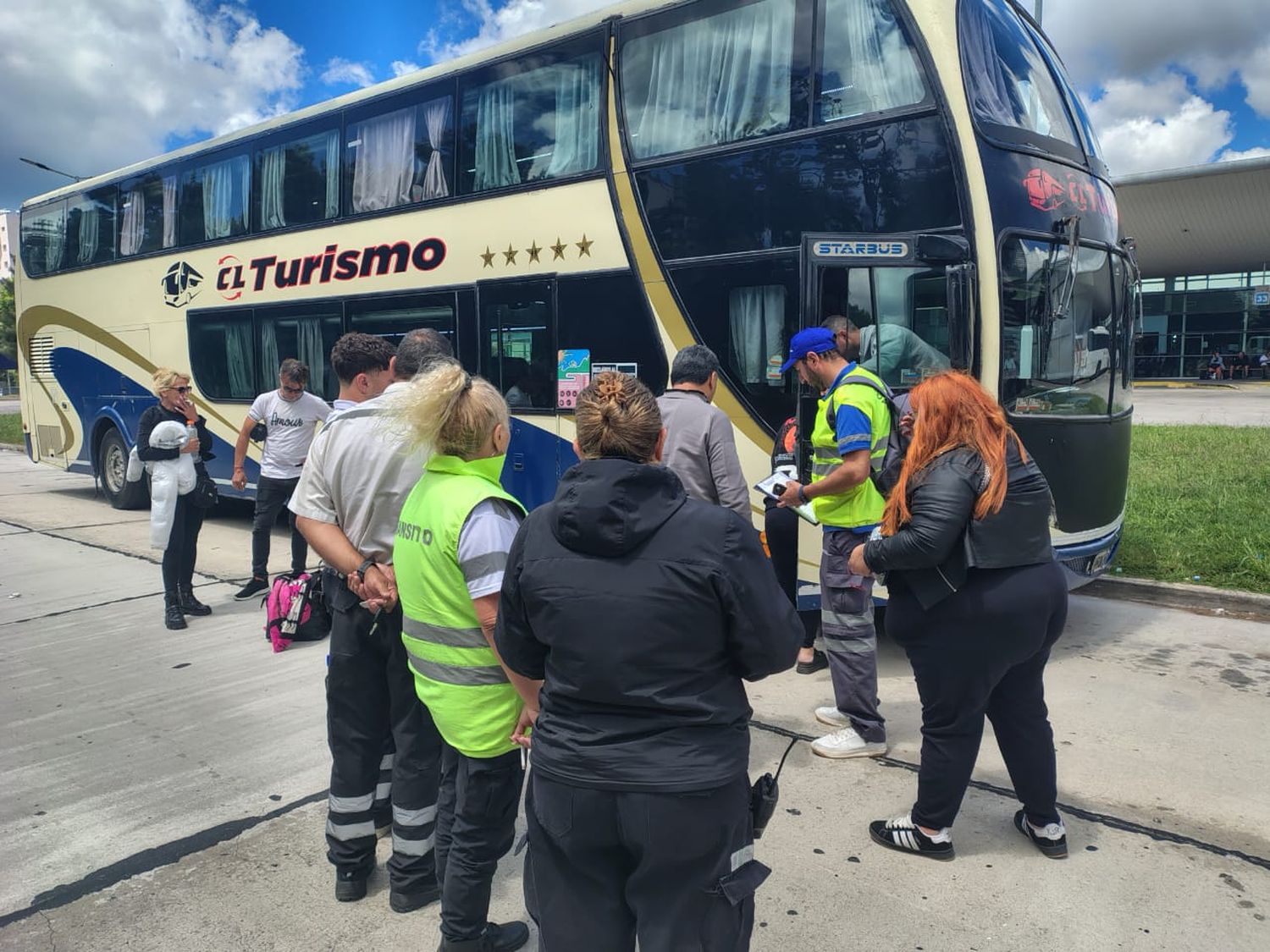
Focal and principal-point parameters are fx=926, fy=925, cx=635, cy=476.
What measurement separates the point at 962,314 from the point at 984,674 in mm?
2673

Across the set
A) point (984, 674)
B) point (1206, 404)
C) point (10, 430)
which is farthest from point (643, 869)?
point (1206, 404)

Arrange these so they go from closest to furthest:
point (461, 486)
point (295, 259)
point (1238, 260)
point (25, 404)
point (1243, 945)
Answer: point (461, 486) < point (1243, 945) < point (295, 259) < point (25, 404) < point (1238, 260)

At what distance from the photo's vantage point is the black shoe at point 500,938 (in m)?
2.67

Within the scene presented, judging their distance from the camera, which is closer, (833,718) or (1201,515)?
(833,718)

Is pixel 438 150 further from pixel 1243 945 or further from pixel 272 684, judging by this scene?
pixel 1243 945

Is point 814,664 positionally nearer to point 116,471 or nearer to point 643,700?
point 643,700

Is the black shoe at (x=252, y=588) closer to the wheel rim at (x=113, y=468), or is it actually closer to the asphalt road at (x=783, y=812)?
the asphalt road at (x=783, y=812)

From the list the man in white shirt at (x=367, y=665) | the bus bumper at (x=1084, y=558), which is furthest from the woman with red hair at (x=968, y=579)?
the bus bumper at (x=1084, y=558)

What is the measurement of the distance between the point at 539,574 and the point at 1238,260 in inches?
1773

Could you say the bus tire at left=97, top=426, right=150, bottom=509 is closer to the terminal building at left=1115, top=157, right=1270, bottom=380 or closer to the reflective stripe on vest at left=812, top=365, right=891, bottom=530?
the reflective stripe on vest at left=812, top=365, right=891, bottom=530

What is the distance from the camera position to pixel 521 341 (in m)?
7.31

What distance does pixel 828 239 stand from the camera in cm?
542

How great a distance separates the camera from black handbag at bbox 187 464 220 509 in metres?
6.45

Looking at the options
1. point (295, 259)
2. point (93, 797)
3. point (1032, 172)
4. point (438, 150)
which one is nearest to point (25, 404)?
point (295, 259)
